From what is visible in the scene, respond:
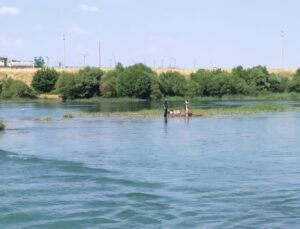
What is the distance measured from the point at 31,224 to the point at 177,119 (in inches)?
1701

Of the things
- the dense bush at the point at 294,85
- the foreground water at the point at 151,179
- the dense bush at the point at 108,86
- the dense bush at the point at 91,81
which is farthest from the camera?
the dense bush at the point at 294,85

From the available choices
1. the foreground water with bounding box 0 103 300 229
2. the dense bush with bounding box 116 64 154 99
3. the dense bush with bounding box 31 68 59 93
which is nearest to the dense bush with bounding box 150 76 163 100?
the dense bush with bounding box 116 64 154 99

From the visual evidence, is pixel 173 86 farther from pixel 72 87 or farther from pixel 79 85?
pixel 72 87

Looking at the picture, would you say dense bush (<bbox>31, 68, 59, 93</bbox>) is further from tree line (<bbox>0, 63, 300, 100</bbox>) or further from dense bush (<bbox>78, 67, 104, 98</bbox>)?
dense bush (<bbox>78, 67, 104, 98</bbox>)

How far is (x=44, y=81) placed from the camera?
140 m

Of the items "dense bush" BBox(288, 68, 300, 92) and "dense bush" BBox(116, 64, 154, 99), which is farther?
"dense bush" BBox(288, 68, 300, 92)

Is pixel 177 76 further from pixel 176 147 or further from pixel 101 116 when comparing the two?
pixel 176 147

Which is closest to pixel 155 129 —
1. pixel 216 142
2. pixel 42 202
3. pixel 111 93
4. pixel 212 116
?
pixel 216 142

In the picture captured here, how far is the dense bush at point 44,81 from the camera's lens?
140 m

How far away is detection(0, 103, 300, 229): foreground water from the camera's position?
19188 mm

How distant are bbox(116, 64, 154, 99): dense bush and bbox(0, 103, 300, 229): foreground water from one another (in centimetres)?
8025

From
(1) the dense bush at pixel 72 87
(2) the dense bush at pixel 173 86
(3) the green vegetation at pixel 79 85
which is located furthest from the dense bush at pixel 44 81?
(2) the dense bush at pixel 173 86

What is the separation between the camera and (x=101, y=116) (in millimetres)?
67625

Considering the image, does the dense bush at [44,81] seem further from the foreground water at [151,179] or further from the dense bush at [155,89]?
the foreground water at [151,179]
